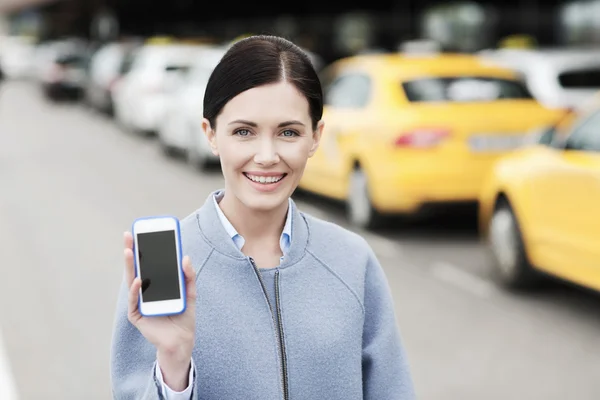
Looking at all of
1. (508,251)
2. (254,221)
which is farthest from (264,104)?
(508,251)

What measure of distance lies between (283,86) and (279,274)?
→ 1.19 ft

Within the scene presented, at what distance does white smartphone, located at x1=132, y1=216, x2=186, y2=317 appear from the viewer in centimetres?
178

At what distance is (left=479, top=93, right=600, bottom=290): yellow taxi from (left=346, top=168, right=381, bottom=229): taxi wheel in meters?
1.97

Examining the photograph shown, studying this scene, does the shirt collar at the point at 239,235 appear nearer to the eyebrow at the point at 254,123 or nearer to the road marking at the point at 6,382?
the eyebrow at the point at 254,123

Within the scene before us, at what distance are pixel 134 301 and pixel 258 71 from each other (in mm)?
506

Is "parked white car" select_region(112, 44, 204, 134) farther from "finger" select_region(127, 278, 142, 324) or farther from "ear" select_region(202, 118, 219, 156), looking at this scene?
"finger" select_region(127, 278, 142, 324)

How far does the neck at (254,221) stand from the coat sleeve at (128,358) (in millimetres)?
277

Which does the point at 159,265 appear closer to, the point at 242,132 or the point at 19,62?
the point at 242,132

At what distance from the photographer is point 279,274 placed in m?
2.05

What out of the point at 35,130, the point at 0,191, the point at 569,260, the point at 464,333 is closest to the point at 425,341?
the point at 464,333

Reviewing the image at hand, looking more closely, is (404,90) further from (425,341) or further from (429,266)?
(425,341)

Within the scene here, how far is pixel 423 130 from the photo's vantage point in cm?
927

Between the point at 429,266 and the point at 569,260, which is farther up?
the point at 569,260

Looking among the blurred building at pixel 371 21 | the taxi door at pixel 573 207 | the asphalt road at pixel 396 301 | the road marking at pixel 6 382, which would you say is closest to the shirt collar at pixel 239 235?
the asphalt road at pixel 396 301
